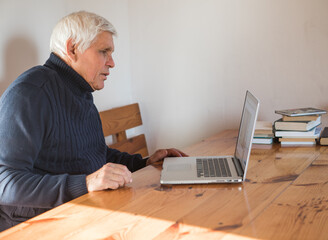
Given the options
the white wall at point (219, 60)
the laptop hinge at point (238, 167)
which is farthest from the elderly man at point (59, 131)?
the white wall at point (219, 60)

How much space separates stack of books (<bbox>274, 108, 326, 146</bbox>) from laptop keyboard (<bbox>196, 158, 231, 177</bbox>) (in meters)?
0.47

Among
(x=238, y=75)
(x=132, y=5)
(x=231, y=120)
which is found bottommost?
(x=231, y=120)

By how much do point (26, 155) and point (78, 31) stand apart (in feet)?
1.76

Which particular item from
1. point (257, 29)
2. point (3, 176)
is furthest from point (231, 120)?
point (3, 176)

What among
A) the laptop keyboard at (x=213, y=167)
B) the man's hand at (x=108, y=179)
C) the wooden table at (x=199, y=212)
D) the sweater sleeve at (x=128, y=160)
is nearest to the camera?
the wooden table at (x=199, y=212)

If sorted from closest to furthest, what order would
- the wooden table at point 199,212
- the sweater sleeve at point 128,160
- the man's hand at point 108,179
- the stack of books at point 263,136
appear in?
the wooden table at point 199,212 < the man's hand at point 108,179 < the sweater sleeve at point 128,160 < the stack of books at point 263,136

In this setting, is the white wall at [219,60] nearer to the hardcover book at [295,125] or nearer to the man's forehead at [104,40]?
the hardcover book at [295,125]

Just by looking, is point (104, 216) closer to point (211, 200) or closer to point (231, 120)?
point (211, 200)

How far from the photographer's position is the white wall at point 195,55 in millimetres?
2086

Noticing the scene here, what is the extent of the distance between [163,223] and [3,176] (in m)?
0.58

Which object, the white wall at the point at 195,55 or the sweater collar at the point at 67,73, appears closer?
the sweater collar at the point at 67,73

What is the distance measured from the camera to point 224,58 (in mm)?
2406

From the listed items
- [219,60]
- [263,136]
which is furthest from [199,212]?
[219,60]

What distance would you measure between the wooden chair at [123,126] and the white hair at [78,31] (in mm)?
884
